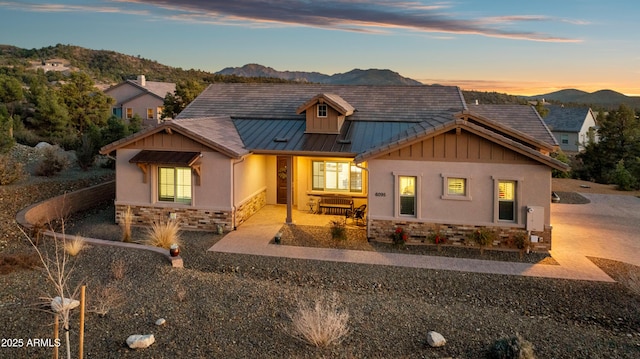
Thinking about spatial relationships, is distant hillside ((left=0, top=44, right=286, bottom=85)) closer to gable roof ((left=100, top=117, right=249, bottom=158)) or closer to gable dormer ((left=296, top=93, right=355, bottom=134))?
gable dormer ((left=296, top=93, right=355, bottom=134))

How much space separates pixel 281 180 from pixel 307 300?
1042 centimetres

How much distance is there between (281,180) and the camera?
18375 mm

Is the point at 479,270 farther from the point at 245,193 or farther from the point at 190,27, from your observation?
the point at 190,27

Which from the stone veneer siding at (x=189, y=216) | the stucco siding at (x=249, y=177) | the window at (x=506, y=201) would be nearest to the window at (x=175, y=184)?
the stone veneer siding at (x=189, y=216)

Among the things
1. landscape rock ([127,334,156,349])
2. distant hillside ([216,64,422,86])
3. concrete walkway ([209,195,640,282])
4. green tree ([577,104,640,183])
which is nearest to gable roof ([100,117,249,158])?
concrete walkway ([209,195,640,282])

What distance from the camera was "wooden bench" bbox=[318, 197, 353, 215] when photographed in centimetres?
1652

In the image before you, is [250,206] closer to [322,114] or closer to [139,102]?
[322,114]

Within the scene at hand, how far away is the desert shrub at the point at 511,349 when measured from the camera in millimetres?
5770

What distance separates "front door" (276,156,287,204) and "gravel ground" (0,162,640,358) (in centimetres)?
696

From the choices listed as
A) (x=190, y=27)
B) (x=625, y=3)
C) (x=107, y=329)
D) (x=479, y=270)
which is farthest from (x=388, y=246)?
(x=190, y=27)

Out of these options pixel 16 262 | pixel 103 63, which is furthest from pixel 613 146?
pixel 103 63

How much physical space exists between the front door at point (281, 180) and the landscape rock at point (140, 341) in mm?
12132

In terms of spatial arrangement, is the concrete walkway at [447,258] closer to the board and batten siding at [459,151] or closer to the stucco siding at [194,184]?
the stucco siding at [194,184]

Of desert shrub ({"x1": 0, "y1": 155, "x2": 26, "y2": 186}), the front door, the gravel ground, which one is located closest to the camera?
the gravel ground
